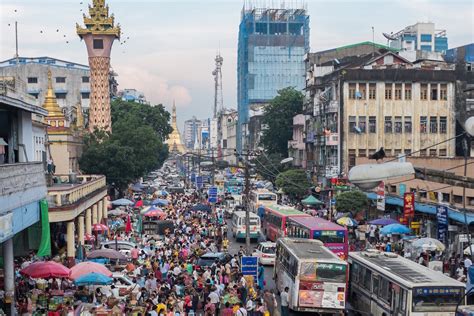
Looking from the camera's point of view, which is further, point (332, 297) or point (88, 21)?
point (88, 21)

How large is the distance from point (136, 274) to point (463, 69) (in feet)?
146

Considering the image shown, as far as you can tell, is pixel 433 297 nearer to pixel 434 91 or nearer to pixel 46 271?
pixel 46 271

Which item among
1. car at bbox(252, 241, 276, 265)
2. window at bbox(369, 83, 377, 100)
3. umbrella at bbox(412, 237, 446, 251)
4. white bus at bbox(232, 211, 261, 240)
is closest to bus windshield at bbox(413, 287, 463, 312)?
umbrella at bbox(412, 237, 446, 251)

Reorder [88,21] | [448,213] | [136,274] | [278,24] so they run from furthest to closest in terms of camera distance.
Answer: [278,24], [88,21], [448,213], [136,274]

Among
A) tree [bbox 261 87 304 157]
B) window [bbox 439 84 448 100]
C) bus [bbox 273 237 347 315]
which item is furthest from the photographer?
tree [bbox 261 87 304 157]

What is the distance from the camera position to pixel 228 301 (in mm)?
22688

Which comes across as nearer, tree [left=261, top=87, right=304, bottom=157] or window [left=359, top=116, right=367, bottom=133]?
window [left=359, top=116, right=367, bottom=133]

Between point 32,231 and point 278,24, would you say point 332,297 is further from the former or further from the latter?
point 278,24

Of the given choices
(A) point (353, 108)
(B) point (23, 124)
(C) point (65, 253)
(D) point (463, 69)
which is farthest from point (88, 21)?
(B) point (23, 124)

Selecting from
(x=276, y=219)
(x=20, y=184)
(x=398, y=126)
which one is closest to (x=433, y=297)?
(x=20, y=184)

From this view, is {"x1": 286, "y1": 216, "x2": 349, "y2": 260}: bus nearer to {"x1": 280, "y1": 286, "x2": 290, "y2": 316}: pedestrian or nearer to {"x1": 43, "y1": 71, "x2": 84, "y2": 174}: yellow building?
{"x1": 280, "y1": 286, "x2": 290, "y2": 316}: pedestrian

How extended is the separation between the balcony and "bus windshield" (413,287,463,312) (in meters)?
10.2

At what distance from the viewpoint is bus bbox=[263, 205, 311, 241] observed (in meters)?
38.0

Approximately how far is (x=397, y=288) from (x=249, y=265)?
667 centimetres
